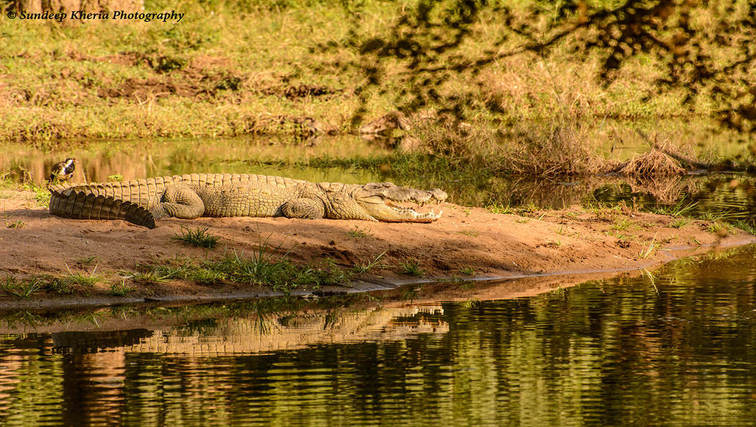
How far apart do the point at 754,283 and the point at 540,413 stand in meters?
4.70

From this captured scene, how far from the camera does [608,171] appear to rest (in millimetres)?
18359

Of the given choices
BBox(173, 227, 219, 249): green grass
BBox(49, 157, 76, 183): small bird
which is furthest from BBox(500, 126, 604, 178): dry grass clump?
BBox(173, 227, 219, 249): green grass

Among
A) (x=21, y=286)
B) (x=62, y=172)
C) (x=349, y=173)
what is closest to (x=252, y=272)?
(x=21, y=286)

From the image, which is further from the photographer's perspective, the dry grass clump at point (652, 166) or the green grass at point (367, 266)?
the dry grass clump at point (652, 166)

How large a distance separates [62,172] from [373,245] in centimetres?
717

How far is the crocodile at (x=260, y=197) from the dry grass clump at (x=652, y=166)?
7523 mm

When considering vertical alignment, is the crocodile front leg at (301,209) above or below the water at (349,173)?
below

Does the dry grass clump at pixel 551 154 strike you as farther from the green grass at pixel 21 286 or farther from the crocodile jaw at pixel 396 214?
the green grass at pixel 21 286

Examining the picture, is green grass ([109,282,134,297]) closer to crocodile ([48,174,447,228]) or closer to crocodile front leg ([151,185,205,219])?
Result: crocodile ([48,174,447,228])

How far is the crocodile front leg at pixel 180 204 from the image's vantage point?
11070 mm

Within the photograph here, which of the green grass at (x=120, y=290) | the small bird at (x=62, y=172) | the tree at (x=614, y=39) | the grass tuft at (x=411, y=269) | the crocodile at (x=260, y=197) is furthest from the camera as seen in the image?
the small bird at (x=62, y=172)

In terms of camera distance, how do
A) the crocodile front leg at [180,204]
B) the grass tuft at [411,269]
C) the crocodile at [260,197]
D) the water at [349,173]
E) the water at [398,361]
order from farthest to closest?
the water at [349,173]
the crocodile at [260,197]
the crocodile front leg at [180,204]
the grass tuft at [411,269]
the water at [398,361]

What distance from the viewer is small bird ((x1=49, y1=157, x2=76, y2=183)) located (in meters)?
15.6

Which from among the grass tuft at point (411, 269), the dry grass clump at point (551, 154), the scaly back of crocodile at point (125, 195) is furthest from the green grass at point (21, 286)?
the dry grass clump at point (551, 154)
